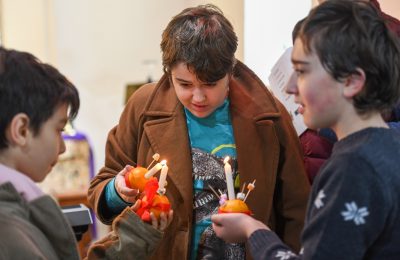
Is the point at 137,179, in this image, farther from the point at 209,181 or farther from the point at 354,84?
the point at 354,84

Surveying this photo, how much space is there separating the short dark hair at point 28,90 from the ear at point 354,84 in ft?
1.96

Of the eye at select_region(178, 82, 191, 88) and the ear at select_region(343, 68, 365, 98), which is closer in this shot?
the ear at select_region(343, 68, 365, 98)

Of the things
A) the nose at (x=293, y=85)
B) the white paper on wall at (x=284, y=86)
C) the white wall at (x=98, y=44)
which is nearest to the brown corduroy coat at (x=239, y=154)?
the white paper on wall at (x=284, y=86)

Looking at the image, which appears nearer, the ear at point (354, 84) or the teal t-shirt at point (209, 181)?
the ear at point (354, 84)

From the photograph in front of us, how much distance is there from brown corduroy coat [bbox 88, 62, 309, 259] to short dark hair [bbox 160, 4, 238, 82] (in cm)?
15

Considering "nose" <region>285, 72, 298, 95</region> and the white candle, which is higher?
"nose" <region>285, 72, 298, 95</region>

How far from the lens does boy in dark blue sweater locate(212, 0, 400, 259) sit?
108 centimetres

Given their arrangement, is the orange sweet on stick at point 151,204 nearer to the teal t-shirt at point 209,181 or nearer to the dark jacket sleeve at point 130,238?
the dark jacket sleeve at point 130,238

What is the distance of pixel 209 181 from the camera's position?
1700 millimetres

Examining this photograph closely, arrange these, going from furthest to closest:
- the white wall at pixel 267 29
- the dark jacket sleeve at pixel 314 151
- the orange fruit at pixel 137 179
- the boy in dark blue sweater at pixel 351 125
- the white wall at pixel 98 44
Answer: the white wall at pixel 98 44 → the white wall at pixel 267 29 → the dark jacket sleeve at pixel 314 151 → the orange fruit at pixel 137 179 → the boy in dark blue sweater at pixel 351 125

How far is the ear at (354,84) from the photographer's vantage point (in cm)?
113

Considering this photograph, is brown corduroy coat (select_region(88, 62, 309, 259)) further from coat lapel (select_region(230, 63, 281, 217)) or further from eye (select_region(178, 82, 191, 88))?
eye (select_region(178, 82, 191, 88))

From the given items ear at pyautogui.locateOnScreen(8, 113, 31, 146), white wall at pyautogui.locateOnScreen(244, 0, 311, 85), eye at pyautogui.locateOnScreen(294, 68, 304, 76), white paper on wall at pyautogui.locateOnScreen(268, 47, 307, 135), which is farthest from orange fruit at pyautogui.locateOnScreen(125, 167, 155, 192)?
white wall at pyautogui.locateOnScreen(244, 0, 311, 85)

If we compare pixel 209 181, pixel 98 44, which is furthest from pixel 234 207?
pixel 98 44
